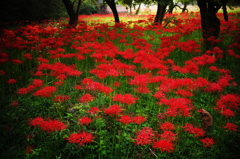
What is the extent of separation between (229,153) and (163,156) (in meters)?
1.17

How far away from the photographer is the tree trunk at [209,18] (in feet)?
22.8

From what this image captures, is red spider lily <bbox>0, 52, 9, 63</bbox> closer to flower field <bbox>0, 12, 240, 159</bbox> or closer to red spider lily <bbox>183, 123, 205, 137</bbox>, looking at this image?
flower field <bbox>0, 12, 240, 159</bbox>

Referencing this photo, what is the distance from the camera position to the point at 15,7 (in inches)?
628

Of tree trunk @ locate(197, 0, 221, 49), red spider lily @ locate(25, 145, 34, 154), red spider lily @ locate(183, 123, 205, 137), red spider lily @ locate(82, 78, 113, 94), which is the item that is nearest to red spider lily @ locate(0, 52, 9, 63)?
red spider lily @ locate(82, 78, 113, 94)

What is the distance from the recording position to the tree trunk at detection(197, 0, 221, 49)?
6945mm

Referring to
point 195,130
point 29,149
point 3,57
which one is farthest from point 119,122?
point 3,57

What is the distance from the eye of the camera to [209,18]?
283 inches

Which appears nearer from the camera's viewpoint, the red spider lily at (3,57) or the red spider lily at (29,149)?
the red spider lily at (29,149)

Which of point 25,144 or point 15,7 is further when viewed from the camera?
point 15,7

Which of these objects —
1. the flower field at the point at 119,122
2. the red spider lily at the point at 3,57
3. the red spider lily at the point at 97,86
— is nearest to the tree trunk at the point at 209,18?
the flower field at the point at 119,122

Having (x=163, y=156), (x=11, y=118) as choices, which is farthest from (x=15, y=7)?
(x=163, y=156)

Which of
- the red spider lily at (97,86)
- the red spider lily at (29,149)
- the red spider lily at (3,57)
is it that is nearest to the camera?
the red spider lily at (29,149)

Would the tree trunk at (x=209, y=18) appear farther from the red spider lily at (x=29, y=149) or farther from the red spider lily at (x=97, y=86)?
the red spider lily at (x=29, y=149)

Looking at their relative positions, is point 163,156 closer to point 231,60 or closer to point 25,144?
point 25,144
